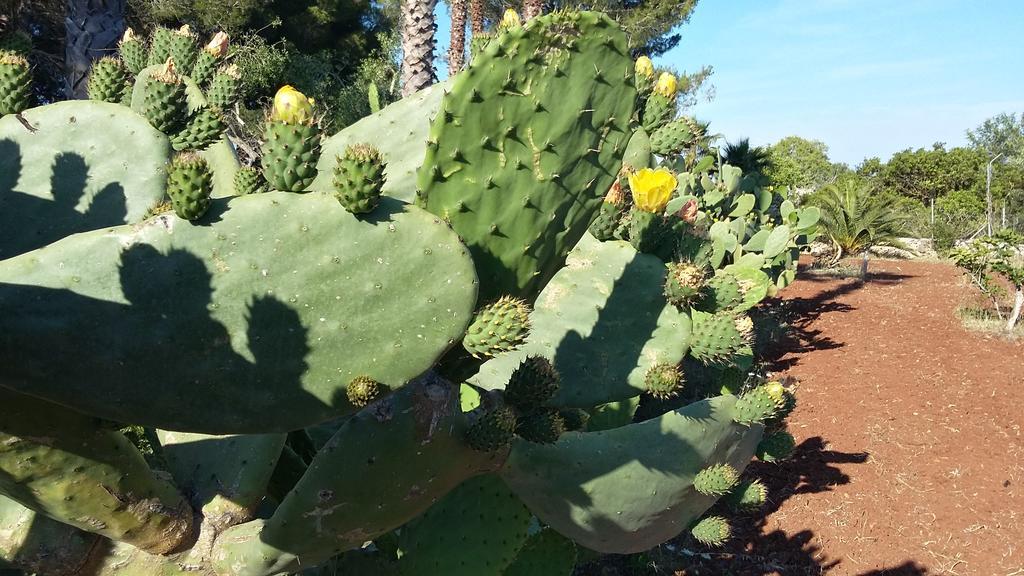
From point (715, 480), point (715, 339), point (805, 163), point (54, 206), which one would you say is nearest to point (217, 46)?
point (54, 206)

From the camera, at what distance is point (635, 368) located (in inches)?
93.9

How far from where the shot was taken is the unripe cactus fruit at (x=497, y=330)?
148cm

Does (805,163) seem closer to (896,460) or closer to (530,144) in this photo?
(896,460)

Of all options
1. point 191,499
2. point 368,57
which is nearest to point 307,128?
point 191,499

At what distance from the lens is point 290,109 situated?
1458 millimetres

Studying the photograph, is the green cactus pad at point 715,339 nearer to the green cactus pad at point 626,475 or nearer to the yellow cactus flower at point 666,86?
the green cactus pad at point 626,475

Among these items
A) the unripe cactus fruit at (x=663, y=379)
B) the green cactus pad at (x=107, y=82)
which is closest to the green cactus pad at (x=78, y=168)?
the green cactus pad at (x=107, y=82)

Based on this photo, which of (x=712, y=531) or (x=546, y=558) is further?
(x=712, y=531)

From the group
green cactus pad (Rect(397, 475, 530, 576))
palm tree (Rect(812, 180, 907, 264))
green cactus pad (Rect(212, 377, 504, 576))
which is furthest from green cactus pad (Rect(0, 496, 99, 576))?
palm tree (Rect(812, 180, 907, 264))

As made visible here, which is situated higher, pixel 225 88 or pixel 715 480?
pixel 225 88

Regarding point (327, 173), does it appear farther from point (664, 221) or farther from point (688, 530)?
point (688, 530)

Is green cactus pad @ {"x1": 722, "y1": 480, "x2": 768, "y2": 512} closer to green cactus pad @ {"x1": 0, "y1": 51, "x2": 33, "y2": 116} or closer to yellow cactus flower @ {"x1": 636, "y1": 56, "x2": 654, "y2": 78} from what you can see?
yellow cactus flower @ {"x1": 636, "y1": 56, "x2": 654, "y2": 78}

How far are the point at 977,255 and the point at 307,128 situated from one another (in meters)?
9.40

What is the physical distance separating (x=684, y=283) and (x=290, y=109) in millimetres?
1395
